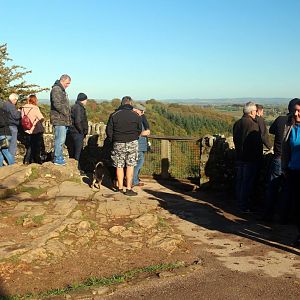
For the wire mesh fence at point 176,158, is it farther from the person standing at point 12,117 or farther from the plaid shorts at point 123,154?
the person standing at point 12,117

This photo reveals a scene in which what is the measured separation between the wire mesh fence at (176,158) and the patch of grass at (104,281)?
5143 mm

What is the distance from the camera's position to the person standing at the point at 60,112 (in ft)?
30.2

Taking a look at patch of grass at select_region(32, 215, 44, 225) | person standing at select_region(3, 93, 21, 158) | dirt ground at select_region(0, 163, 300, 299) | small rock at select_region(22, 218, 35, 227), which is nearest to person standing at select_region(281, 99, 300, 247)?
dirt ground at select_region(0, 163, 300, 299)

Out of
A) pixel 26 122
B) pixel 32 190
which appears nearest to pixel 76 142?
pixel 26 122

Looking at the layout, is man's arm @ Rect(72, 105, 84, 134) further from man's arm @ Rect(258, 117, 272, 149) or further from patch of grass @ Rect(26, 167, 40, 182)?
man's arm @ Rect(258, 117, 272, 149)

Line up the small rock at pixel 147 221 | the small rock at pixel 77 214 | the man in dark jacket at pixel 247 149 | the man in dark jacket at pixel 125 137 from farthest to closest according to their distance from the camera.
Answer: the man in dark jacket at pixel 125 137 → the man in dark jacket at pixel 247 149 → the small rock at pixel 77 214 → the small rock at pixel 147 221

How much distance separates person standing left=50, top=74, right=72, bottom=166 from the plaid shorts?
1.53 m

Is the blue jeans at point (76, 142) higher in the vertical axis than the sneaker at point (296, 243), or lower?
higher

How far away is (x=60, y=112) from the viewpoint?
9305 mm

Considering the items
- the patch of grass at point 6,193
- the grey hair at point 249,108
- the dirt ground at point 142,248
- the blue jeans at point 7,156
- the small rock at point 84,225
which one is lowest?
the dirt ground at point 142,248

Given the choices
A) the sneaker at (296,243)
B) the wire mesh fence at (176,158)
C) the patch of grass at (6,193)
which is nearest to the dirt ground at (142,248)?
the sneaker at (296,243)

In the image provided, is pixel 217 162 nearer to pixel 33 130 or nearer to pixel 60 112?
pixel 60 112

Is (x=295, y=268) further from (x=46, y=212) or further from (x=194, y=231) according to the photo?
(x=46, y=212)

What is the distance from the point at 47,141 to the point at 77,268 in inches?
281
